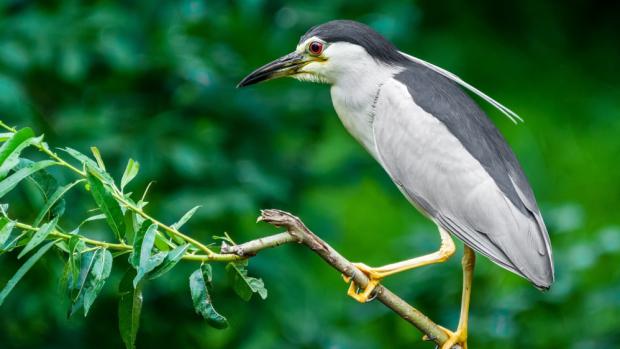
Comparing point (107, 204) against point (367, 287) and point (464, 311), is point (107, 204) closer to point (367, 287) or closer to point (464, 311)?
point (367, 287)

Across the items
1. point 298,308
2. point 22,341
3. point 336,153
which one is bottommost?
point 22,341

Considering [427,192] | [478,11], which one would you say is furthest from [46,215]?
[478,11]

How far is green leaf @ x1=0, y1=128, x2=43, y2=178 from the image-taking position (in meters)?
1.94

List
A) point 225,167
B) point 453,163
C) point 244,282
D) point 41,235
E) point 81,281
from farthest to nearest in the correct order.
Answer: point 225,167 → point 453,163 → point 244,282 → point 81,281 → point 41,235

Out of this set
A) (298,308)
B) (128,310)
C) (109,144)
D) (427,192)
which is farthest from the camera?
(298,308)

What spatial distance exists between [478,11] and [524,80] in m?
0.51

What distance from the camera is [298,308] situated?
394 cm

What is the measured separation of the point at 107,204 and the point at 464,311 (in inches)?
55.4

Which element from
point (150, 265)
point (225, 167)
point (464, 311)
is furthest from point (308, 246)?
point (225, 167)

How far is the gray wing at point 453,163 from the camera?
302 centimetres

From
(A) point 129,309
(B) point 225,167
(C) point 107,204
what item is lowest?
(B) point 225,167

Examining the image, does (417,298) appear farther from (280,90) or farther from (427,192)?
(280,90)

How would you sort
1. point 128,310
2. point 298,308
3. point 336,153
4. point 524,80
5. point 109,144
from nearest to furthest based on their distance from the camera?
point 128,310, point 109,144, point 298,308, point 336,153, point 524,80

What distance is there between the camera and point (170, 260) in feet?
6.53
